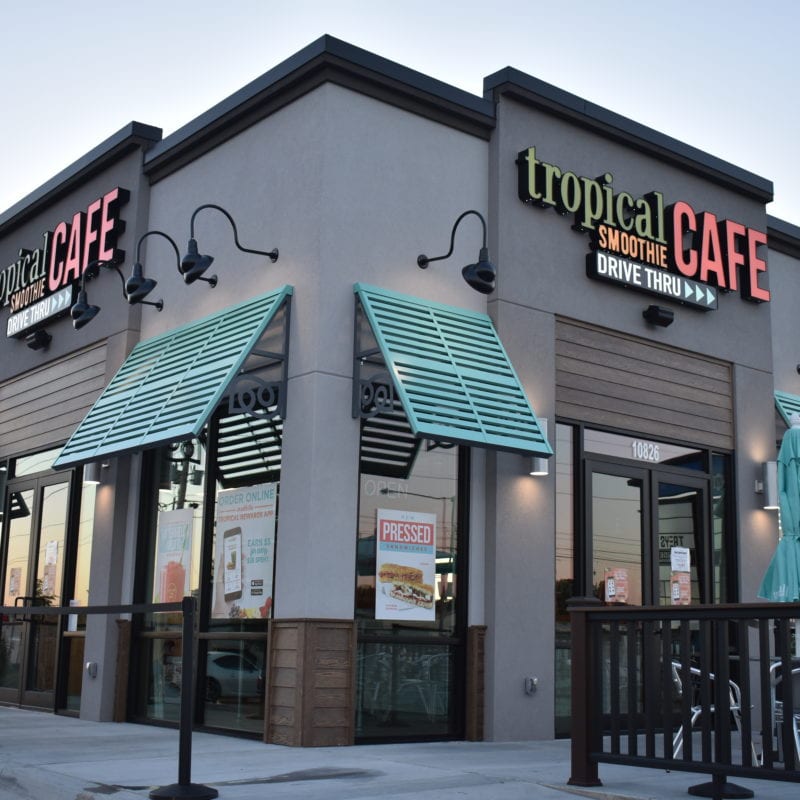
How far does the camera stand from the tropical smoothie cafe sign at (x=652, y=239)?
1140cm

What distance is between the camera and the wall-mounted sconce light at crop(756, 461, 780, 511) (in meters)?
12.8

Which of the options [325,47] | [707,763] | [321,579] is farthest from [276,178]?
[707,763]

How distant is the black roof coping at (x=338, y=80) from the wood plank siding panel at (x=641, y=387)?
2420 mm

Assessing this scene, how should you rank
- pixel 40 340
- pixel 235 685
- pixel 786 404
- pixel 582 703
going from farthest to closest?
pixel 40 340 → pixel 786 404 → pixel 235 685 → pixel 582 703

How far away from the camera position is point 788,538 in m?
10.1

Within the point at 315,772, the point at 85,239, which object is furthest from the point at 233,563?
the point at 85,239

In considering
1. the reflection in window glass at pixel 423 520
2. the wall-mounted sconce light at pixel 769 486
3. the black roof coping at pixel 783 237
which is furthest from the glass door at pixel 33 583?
the black roof coping at pixel 783 237

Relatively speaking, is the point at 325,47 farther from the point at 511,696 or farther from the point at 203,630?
the point at 511,696

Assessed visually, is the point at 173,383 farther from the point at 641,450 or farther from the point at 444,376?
the point at 641,450

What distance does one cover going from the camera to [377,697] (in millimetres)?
9539

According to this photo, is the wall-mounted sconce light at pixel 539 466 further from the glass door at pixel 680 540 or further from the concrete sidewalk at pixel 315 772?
the concrete sidewalk at pixel 315 772

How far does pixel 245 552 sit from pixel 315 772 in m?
2.92

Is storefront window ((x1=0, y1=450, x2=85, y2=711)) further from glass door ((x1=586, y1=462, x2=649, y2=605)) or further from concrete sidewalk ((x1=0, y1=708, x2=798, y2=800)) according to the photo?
glass door ((x1=586, y1=462, x2=649, y2=605))

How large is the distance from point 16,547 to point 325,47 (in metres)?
8.05
